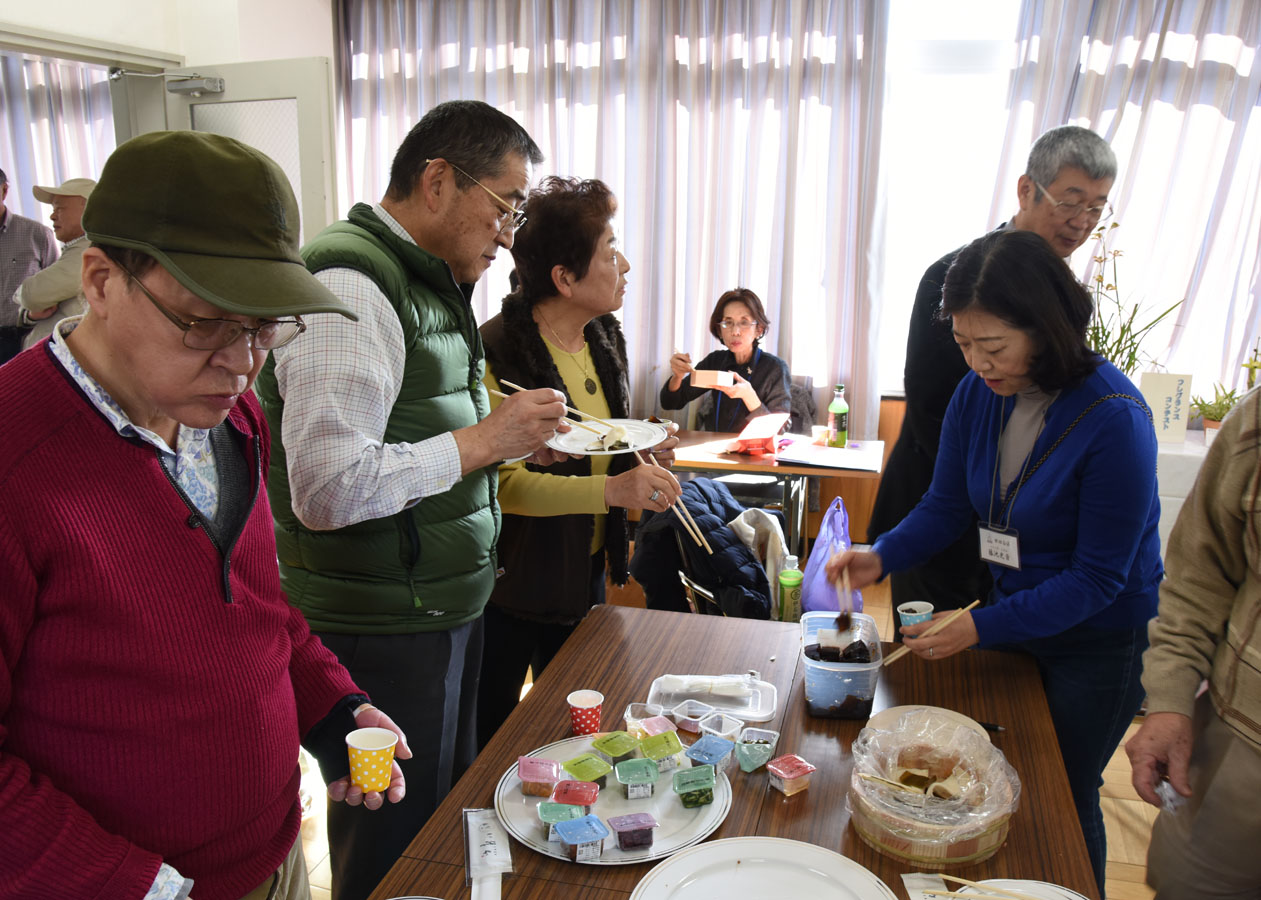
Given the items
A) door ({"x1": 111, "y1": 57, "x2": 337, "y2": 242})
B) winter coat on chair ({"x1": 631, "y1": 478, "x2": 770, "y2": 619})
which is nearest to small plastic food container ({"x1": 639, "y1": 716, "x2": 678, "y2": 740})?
winter coat on chair ({"x1": 631, "y1": 478, "x2": 770, "y2": 619})

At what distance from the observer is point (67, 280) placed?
12.5 ft

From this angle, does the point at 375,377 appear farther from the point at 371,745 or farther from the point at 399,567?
the point at 371,745

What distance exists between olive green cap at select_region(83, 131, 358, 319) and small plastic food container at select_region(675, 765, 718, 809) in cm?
76

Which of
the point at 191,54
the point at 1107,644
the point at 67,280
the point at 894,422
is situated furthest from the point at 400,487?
the point at 894,422

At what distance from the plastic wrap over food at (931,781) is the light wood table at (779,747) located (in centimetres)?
6

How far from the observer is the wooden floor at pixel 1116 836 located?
2281mm

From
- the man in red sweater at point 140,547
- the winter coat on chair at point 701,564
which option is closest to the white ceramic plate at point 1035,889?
the man in red sweater at point 140,547

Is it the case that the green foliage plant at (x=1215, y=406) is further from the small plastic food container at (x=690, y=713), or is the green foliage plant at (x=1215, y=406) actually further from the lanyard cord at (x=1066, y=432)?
the small plastic food container at (x=690, y=713)

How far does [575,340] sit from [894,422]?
3.42 meters

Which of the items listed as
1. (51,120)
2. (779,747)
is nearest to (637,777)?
(779,747)

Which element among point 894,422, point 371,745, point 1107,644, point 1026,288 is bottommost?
point 894,422

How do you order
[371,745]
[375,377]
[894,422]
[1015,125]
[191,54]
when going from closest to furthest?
[371,745] < [375,377] < [191,54] < [1015,125] < [894,422]

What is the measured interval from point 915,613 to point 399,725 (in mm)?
959

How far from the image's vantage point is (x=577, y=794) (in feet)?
3.77
